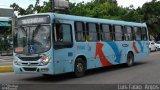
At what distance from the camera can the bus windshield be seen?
47.6 feet

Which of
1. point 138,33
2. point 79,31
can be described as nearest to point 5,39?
point 138,33

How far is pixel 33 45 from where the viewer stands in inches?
579

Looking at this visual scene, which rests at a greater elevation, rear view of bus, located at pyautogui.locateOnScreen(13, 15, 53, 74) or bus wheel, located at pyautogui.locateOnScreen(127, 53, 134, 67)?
rear view of bus, located at pyautogui.locateOnScreen(13, 15, 53, 74)

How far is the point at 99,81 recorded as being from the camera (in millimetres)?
14398

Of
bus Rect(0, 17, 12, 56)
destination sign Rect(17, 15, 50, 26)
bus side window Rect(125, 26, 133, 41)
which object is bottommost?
bus Rect(0, 17, 12, 56)

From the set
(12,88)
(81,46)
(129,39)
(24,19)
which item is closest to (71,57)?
(81,46)

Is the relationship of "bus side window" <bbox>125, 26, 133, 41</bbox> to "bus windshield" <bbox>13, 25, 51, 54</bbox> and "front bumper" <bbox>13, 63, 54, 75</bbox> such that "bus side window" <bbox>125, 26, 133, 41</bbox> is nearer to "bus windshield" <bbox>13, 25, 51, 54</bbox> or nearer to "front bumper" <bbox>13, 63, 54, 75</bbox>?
"bus windshield" <bbox>13, 25, 51, 54</bbox>

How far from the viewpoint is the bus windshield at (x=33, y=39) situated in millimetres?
14508

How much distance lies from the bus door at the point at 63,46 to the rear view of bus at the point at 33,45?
29 cm

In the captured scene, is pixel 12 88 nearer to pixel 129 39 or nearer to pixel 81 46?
pixel 81 46

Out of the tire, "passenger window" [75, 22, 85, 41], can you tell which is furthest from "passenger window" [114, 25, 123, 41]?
"passenger window" [75, 22, 85, 41]

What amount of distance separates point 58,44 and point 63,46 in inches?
13.9

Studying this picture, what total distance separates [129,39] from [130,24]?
3.14 ft

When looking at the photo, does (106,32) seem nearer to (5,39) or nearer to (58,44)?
(58,44)
